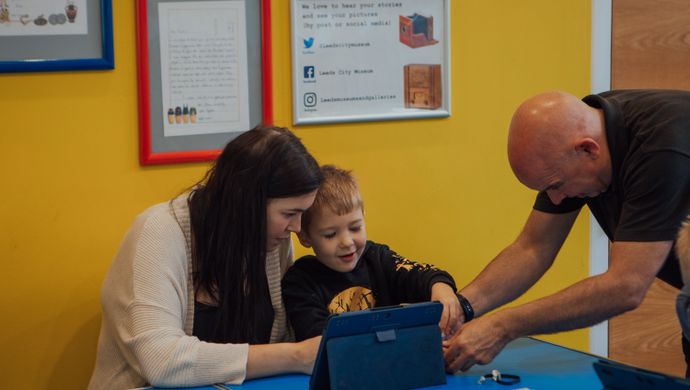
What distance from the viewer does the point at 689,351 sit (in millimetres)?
2480

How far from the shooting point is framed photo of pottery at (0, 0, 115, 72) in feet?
8.48

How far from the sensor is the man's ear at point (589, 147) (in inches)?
91.9

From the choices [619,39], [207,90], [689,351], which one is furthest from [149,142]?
[619,39]

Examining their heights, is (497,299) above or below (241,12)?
below

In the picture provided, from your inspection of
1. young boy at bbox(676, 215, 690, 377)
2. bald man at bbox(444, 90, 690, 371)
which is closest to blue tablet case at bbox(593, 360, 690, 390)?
young boy at bbox(676, 215, 690, 377)

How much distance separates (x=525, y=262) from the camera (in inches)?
107

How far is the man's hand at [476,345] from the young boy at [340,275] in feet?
0.65

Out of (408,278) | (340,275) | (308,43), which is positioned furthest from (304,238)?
(308,43)

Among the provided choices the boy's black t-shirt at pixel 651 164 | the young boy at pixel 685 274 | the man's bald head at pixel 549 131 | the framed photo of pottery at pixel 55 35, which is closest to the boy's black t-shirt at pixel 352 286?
the man's bald head at pixel 549 131

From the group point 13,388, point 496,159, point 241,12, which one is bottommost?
point 13,388

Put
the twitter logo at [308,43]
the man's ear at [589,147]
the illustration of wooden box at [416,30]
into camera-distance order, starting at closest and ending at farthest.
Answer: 1. the man's ear at [589,147]
2. the twitter logo at [308,43]
3. the illustration of wooden box at [416,30]

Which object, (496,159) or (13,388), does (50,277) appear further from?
(496,159)

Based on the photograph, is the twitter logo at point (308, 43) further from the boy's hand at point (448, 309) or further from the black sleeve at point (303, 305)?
the boy's hand at point (448, 309)

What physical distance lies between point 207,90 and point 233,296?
2.43 ft
